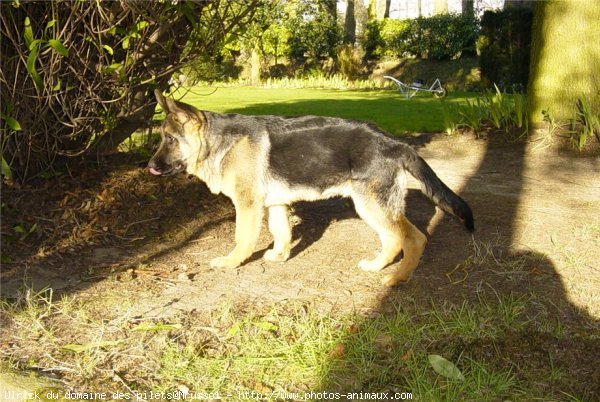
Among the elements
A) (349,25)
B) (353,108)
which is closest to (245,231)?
(353,108)

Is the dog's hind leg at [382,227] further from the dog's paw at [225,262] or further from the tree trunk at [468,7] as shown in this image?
the tree trunk at [468,7]

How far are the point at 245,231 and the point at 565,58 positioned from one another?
249 inches

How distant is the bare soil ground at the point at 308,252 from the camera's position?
4.37 meters

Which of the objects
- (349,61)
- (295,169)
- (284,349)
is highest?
(349,61)

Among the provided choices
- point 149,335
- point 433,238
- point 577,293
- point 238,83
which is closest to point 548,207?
point 433,238

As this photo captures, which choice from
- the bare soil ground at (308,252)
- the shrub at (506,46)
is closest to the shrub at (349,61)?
the shrub at (506,46)

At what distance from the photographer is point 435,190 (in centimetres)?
481

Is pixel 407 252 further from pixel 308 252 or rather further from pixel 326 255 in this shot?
pixel 308 252

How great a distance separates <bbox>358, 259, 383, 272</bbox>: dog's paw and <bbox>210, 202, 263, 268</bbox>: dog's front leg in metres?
0.88

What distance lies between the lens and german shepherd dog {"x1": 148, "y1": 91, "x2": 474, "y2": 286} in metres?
4.82

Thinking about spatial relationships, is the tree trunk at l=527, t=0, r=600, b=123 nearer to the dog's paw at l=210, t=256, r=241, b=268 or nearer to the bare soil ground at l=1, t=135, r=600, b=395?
the bare soil ground at l=1, t=135, r=600, b=395

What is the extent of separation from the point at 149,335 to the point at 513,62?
746 inches

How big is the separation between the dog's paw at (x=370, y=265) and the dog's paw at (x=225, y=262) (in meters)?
0.99

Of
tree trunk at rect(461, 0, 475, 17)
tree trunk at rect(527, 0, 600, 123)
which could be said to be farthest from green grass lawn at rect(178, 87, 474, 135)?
tree trunk at rect(461, 0, 475, 17)
